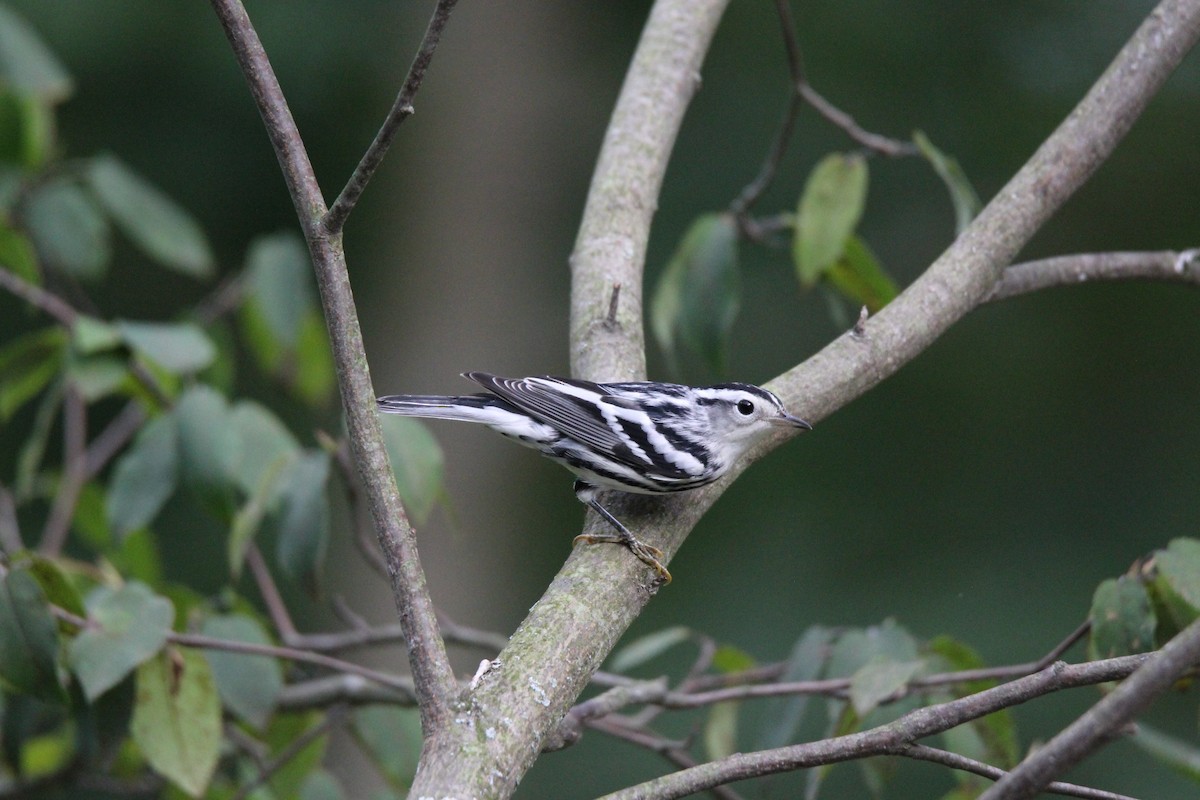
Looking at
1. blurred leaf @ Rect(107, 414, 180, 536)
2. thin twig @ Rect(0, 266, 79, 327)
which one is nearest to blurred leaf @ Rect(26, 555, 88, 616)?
blurred leaf @ Rect(107, 414, 180, 536)

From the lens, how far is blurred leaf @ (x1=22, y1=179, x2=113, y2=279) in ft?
11.1

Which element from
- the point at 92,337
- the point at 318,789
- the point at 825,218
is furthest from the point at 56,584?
the point at 825,218

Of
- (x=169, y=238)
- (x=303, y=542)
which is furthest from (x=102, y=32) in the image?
(x=303, y=542)

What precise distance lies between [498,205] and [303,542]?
512 cm

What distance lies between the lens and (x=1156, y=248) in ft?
22.6

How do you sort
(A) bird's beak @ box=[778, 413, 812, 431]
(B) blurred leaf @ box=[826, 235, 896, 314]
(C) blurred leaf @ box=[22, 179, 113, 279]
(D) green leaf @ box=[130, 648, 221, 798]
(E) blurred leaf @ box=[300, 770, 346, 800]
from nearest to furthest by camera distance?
(D) green leaf @ box=[130, 648, 221, 798]
(A) bird's beak @ box=[778, 413, 812, 431]
(E) blurred leaf @ box=[300, 770, 346, 800]
(B) blurred leaf @ box=[826, 235, 896, 314]
(C) blurred leaf @ box=[22, 179, 113, 279]

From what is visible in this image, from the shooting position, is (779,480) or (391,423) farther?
(779,480)

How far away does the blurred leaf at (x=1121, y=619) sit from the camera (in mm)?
2076

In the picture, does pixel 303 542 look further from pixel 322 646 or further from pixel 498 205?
pixel 498 205

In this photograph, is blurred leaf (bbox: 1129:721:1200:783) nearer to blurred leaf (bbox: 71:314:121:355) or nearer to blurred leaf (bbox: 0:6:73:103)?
blurred leaf (bbox: 71:314:121:355)

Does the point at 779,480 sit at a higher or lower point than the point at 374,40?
lower

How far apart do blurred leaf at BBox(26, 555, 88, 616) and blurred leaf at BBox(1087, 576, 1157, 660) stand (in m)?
1.93

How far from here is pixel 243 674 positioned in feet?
8.27

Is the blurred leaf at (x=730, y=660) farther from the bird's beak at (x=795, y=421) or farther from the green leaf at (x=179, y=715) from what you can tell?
the green leaf at (x=179, y=715)
